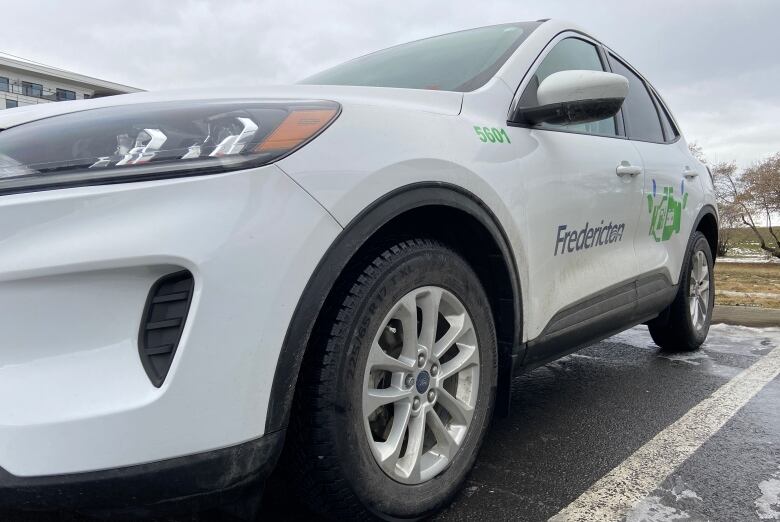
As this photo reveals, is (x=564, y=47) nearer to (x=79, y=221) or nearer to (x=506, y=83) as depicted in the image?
(x=506, y=83)

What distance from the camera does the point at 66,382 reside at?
1.19m

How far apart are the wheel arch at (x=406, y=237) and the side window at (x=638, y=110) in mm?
1558

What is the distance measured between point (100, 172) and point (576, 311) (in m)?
1.79

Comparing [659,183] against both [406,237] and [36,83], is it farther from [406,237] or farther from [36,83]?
[36,83]

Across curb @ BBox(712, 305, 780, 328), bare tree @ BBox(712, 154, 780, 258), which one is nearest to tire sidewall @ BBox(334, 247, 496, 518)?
curb @ BBox(712, 305, 780, 328)

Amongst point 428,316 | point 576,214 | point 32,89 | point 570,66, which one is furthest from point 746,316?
point 32,89

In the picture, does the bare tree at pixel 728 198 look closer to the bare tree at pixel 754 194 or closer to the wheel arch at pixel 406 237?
the bare tree at pixel 754 194

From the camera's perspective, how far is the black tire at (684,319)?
3.69 meters

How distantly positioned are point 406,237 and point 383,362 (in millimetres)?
365

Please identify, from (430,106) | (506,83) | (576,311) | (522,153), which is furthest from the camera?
(576,311)

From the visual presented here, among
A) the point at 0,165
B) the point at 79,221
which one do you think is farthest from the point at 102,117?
the point at 79,221

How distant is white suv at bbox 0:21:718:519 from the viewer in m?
1.20

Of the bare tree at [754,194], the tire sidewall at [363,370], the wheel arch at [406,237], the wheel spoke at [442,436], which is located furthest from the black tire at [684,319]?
the bare tree at [754,194]

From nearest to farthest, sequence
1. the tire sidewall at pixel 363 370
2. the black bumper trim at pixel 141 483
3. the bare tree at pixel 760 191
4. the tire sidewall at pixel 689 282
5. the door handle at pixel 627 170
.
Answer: the black bumper trim at pixel 141 483, the tire sidewall at pixel 363 370, the door handle at pixel 627 170, the tire sidewall at pixel 689 282, the bare tree at pixel 760 191
